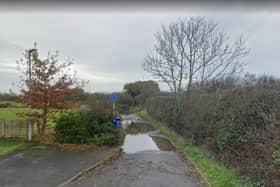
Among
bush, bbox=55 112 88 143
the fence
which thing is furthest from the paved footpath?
the fence

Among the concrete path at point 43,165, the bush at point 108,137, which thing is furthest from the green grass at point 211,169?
the concrete path at point 43,165

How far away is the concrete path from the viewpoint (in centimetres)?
534

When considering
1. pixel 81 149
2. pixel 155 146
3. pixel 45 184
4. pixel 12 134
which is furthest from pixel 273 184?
pixel 12 134

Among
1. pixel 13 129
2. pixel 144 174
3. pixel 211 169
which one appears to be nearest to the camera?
pixel 144 174

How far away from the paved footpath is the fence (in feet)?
18.5

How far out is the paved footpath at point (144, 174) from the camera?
5223mm

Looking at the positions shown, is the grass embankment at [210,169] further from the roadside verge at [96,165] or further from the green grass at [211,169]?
the roadside verge at [96,165]

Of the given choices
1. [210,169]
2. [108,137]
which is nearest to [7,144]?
[108,137]

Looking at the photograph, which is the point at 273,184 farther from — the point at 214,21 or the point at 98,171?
the point at 214,21

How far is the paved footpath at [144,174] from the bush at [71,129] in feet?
9.49

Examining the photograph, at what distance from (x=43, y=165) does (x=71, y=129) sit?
11.0 ft

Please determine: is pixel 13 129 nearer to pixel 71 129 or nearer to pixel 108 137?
pixel 71 129

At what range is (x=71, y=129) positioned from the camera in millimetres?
9922

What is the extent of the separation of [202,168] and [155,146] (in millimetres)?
3819
